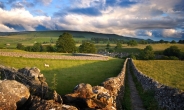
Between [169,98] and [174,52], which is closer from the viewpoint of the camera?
[169,98]

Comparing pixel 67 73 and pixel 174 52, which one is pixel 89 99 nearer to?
pixel 67 73

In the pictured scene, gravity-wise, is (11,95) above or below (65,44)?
below

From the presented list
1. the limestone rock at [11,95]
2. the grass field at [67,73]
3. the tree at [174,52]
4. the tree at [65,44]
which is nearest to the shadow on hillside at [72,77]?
the grass field at [67,73]

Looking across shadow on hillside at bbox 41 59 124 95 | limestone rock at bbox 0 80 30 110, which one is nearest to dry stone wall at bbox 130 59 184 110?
shadow on hillside at bbox 41 59 124 95

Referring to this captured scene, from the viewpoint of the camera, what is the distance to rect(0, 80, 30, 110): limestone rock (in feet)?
28.5

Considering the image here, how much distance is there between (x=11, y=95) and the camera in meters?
9.13

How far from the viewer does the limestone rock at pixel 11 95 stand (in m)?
8.70

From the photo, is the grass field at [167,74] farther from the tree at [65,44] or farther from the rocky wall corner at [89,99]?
the tree at [65,44]

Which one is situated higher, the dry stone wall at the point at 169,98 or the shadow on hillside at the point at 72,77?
the dry stone wall at the point at 169,98

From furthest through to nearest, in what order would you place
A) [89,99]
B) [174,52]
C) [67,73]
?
[174,52] → [67,73] → [89,99]

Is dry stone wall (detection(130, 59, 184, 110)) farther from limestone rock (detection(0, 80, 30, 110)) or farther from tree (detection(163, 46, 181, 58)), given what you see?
tree (detection(163, 46, 181, 58))

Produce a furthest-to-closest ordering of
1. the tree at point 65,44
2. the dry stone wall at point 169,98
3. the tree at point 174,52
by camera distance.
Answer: the tree at point 174,52 < the tree at point 65,44 < the dry stone wall at point 169,98

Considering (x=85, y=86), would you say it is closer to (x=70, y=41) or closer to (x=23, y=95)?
(x=23, y=95)

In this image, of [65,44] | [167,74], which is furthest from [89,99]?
[65,44]
